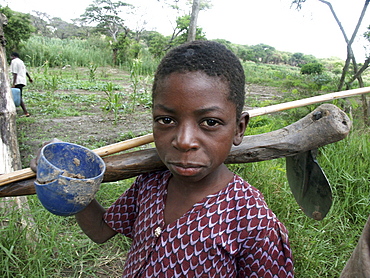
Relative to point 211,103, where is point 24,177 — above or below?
below

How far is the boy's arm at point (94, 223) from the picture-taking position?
127cm

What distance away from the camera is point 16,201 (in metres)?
2.10

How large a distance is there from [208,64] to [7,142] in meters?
1.97

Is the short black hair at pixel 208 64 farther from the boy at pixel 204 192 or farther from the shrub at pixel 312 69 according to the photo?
the shrub at pixel 312 69

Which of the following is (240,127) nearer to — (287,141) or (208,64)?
(208,64)

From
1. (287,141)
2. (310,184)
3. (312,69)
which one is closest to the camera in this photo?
(287,141)

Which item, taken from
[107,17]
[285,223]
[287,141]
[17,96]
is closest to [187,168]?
[287,141]

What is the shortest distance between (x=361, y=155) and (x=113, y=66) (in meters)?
12.4

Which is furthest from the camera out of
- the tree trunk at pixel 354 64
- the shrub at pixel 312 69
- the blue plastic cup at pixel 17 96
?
the shrub at pixel 312 69

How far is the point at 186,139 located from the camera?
36.0 inches

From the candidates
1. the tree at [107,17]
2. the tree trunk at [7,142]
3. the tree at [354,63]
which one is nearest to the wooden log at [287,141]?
the tree trunk at [7,142]

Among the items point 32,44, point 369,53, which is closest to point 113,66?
point 32,44

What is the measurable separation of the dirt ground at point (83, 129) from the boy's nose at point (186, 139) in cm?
323

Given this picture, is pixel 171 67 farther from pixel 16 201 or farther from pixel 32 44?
pixel 32 44
